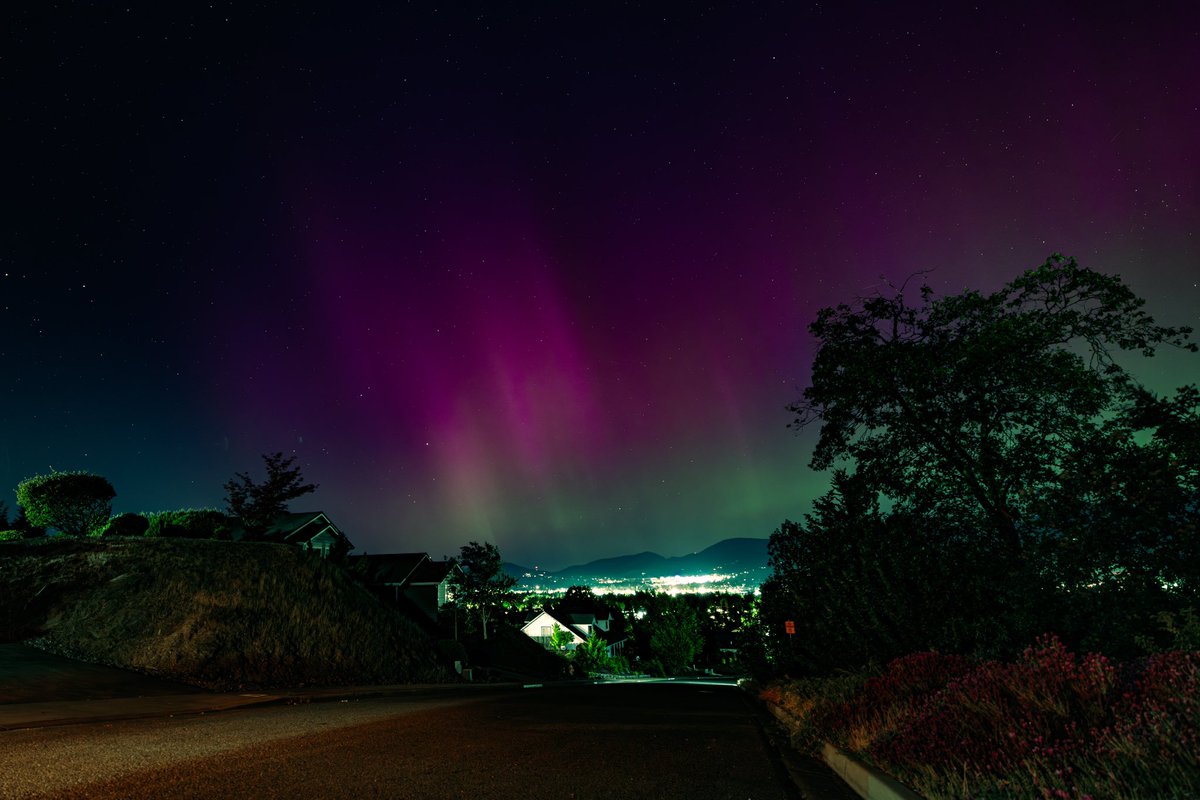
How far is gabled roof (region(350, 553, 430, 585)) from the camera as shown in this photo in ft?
161

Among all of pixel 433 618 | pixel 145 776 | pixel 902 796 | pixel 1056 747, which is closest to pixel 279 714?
pixel 145 776

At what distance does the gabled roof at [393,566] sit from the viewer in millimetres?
48966

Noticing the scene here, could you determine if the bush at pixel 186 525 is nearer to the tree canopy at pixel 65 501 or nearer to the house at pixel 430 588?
the tree canopy at pixel 65 501

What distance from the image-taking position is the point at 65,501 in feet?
107

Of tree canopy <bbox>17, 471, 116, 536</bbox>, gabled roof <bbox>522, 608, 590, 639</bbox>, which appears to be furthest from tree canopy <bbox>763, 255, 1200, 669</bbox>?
gabled roof <bbox>522, 608, 590, 639</bbox>

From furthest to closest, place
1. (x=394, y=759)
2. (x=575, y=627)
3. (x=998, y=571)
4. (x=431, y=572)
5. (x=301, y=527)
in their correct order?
1. (x=575, y=627)
2. (x=431, y=572)
3. (x=301, y=527)
4. (x=998, y=571)
5. (x=394, y=759)

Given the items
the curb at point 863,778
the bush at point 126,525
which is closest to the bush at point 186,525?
the bush at point 126,525

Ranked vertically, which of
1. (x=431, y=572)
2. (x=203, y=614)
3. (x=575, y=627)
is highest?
(x=431, y=572)

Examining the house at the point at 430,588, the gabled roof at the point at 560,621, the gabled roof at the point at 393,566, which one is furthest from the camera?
the gabled roof at the point at 560,621

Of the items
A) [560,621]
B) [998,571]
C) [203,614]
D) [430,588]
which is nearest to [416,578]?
[430,588]

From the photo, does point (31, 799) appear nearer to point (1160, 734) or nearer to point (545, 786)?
point (545, 786)

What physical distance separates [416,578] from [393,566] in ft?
7.13

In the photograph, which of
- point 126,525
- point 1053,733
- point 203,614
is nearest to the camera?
point 1053,733

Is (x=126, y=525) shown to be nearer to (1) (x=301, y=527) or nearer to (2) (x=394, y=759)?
(1) (x=301, y=527)
